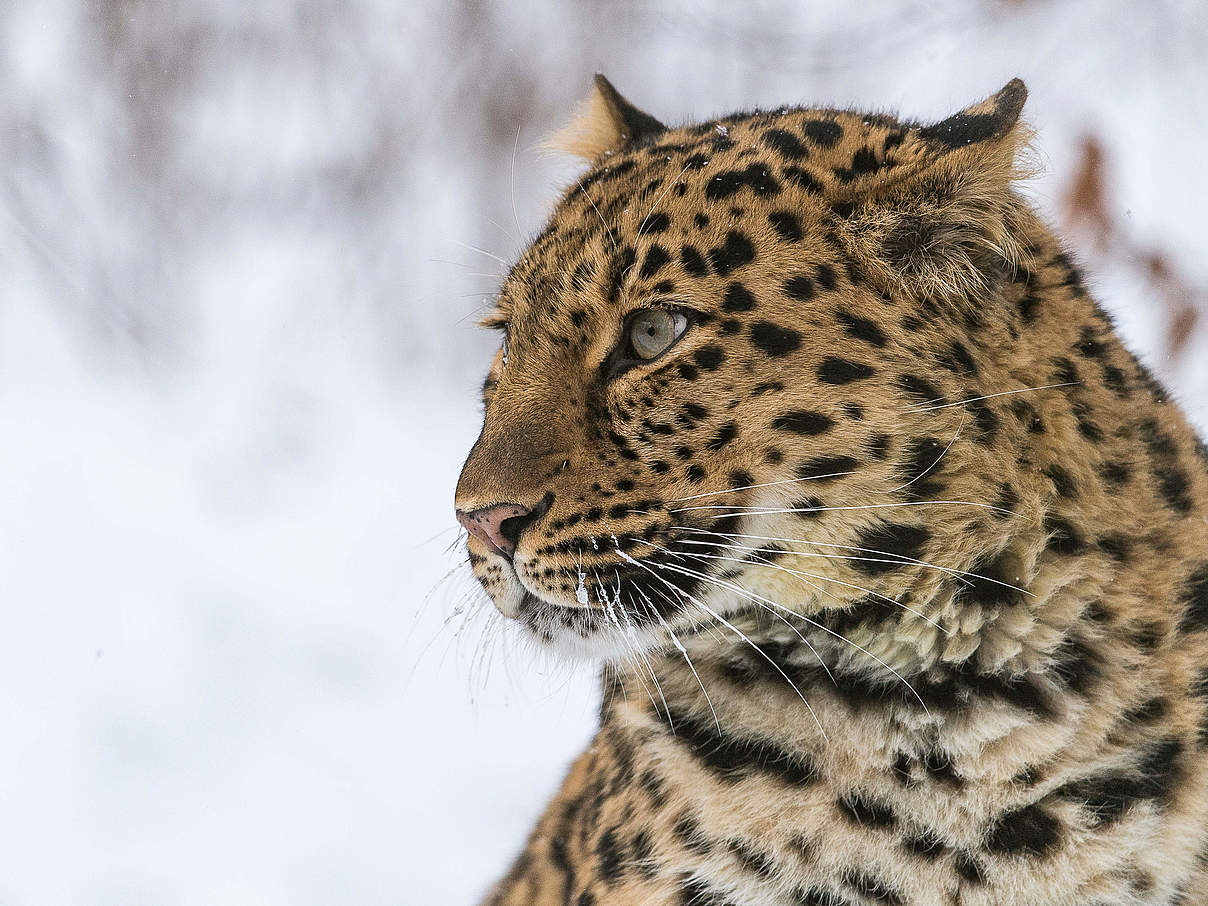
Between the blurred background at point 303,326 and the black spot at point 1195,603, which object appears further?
the blurred background at point 303,326

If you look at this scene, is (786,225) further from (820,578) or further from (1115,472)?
(1115,472)

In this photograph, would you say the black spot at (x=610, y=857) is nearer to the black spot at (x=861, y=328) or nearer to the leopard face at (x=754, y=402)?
the leopard face at (x=754, y=402)

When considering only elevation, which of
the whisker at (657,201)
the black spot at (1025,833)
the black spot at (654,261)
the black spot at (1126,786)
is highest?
the whisker at (657,201)

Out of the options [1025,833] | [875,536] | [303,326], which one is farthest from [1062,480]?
[303,326]

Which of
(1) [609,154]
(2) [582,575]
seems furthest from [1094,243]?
(2) [582,575]

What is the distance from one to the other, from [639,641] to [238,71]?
707 cm

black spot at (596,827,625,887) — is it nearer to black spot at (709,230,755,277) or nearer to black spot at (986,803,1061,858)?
black spot at (986,803,1061,858)

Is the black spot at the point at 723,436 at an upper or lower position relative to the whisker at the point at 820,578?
upper

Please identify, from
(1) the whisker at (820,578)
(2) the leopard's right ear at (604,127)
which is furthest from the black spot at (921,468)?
(2) the leopard's right ear at (604,127)

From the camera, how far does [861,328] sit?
2.82 m

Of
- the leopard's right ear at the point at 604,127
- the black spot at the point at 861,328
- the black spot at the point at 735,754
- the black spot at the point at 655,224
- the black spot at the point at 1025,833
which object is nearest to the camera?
the black spot at the point at 1025,833

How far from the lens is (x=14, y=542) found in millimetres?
7520

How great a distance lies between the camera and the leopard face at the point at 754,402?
2.78m

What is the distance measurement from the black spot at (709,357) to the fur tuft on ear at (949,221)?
0.40 m
